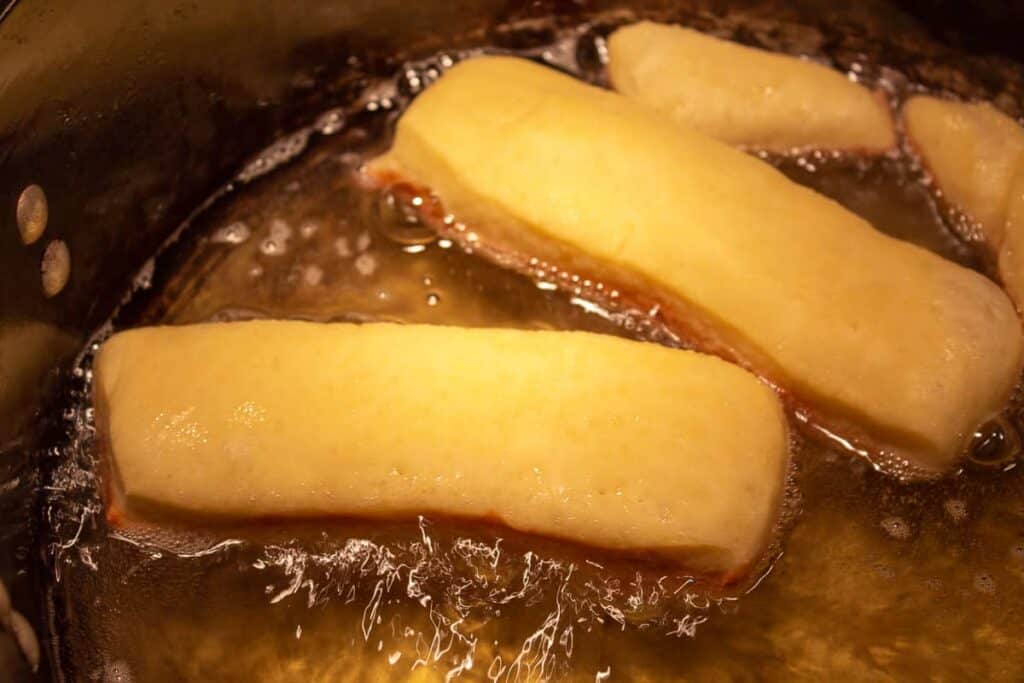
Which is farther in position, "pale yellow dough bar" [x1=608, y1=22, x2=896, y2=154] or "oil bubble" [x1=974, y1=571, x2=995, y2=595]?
"pale yellow dough bar" [x1=608, y1=22, x2=896, y2=154]

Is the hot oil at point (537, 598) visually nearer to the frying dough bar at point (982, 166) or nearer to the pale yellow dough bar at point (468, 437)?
the pale yellow dough bar at point (468, 437)

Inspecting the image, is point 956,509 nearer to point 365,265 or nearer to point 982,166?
point 982,166

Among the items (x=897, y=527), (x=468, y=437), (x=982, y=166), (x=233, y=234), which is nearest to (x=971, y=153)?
(x=982, y=166)

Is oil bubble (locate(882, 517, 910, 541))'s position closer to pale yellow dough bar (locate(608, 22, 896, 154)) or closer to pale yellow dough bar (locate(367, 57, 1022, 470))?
pale yellow dough bar (locate(367, 57, 1022, 470))

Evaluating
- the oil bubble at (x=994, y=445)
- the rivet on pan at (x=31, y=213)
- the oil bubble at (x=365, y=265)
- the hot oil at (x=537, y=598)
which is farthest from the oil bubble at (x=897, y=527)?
the rivet on pan at (x=31, y=213)

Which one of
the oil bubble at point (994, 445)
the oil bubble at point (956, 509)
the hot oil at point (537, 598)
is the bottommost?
the hot oil at point (537, 598)

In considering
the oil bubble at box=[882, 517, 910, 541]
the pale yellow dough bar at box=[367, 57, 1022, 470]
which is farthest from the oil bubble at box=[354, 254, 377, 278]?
the oil bubble at box=[882, 517, 910, 541]
